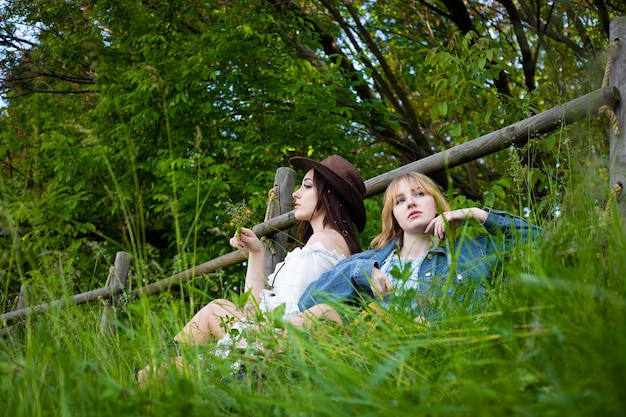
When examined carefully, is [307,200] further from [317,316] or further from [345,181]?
[317,316]

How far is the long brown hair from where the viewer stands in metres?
3.49

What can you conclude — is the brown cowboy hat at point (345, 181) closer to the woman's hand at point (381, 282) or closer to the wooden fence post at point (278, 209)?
the wooden fence post at point (278, 209)

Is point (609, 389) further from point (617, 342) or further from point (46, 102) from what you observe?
point (46, 102)

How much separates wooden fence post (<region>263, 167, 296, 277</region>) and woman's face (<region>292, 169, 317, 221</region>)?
749mm

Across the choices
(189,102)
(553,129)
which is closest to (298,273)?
(553,129)

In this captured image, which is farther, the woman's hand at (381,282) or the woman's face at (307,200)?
the woman's face at (307,200)

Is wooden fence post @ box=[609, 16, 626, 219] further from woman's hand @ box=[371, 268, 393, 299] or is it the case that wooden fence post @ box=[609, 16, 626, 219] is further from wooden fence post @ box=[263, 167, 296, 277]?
wooden fence post @ box=[263, 167, 296, 277]

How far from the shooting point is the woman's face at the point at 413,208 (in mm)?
2994

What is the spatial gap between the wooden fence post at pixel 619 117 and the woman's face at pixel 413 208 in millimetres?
709

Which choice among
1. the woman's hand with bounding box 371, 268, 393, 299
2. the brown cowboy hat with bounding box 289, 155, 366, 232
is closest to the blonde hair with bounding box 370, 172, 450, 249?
the brown cowboy hat with bounding box 289, 155, 366, 232

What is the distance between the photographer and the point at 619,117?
2.83 m

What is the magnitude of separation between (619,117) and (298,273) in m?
1.43

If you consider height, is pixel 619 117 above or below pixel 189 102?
below

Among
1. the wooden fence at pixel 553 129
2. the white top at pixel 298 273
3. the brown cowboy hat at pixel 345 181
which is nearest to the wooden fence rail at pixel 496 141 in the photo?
the wooden fence at pixel 553 129
